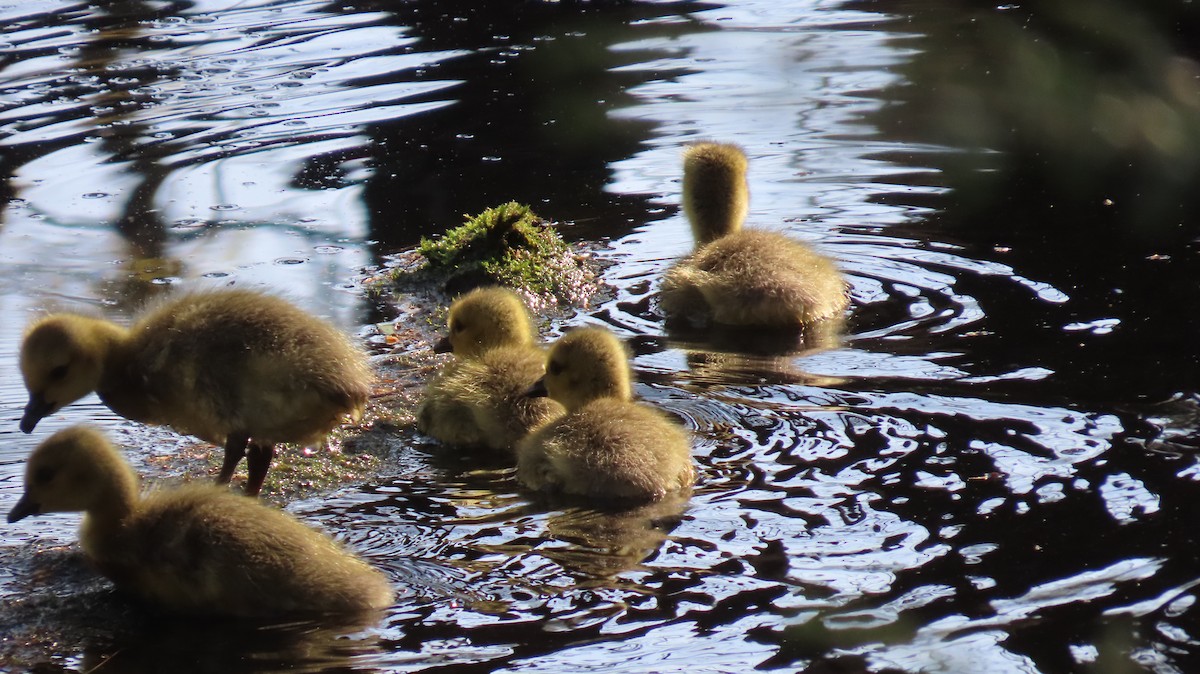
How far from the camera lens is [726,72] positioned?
10859mm

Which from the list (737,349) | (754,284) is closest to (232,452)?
(737,349)

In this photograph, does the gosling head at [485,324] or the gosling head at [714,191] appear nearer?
the gosling head at [485,324]

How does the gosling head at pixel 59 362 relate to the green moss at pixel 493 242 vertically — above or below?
above

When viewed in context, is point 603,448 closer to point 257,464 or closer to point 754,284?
point 257,464

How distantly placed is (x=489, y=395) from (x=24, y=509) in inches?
62.7

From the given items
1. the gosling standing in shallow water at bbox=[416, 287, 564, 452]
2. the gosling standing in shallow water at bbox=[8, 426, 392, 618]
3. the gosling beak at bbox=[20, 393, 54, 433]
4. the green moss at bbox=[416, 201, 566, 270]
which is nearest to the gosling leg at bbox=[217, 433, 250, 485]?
the gosling standing in shallow water at bbox=[8, 426, 392, 618]

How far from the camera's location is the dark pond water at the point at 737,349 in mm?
2953

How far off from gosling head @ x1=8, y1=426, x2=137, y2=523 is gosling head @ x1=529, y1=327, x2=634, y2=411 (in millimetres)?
1527

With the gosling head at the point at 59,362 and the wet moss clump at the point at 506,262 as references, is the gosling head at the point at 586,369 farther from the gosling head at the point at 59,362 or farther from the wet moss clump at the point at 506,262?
the wet moss clump at the point at 506,262

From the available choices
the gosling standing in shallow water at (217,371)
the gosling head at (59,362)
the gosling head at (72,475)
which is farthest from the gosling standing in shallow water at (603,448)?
the gosling head at (59,362)

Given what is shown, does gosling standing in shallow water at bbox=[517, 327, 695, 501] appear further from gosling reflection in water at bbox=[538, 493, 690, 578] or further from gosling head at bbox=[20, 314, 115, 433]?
gosling head at bbox=[20, 314, 115, 433]

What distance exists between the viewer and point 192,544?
351 cm

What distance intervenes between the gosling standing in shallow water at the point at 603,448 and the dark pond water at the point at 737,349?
12 centimetres

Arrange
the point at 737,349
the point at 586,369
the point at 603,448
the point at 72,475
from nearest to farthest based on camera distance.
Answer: the point at 72,475
the point at 603,448
the point at 586,369
the point at 737,349
